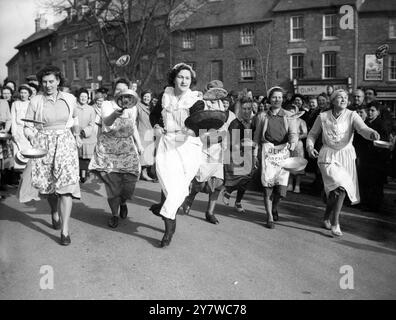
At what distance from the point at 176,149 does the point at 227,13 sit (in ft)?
97.9

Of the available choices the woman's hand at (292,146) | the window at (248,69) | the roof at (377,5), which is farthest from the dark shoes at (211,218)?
the window at (248,69)

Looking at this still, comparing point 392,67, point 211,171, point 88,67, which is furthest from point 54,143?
point 88,67

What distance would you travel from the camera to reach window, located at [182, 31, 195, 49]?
33312mm

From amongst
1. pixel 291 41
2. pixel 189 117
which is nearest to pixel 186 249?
pixel 189 117

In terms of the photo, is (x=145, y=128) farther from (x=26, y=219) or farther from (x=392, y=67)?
(x=392, y=67)

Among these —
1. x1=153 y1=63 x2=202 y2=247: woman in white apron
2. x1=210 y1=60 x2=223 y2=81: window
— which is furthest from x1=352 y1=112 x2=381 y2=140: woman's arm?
x1=210 y1=60 x2=223 y2=81: window

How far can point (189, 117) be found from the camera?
500 cm

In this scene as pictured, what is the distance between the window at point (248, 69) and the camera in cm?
3142

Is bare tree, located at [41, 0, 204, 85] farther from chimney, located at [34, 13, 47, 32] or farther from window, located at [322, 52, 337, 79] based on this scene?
window, located at [322, 52, 337, 79]

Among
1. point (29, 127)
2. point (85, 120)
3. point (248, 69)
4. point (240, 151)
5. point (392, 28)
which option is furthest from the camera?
point (248, 69)

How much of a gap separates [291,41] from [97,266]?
1128 inches

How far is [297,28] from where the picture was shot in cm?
3034

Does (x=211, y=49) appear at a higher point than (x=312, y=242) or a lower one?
higher

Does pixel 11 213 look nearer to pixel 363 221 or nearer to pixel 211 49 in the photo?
pixel 363 221
